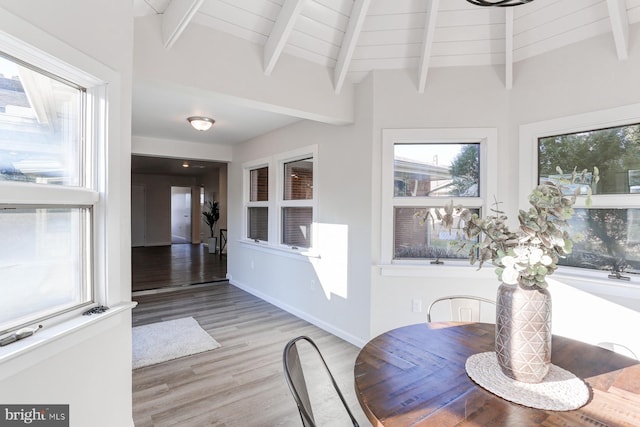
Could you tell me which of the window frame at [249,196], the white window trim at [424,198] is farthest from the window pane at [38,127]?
the window frame at [249,196]

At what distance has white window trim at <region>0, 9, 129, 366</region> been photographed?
4.15 ft

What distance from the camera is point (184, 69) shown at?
7.55 ft

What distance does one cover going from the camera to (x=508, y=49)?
2.69m

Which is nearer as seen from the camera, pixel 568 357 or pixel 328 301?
pixel 568 357

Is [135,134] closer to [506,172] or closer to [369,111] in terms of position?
[369,111]

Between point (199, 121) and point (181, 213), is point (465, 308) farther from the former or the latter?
point (181, 213)

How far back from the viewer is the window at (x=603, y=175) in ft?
7.59

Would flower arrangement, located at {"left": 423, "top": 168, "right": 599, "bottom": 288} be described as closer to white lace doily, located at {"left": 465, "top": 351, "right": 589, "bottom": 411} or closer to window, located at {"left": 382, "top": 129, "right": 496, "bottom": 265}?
white lace doily, located at {"left": 465, "top": 351, "right": 589, "bottom": 411}

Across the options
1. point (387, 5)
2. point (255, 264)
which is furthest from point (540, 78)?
point (255, 264)

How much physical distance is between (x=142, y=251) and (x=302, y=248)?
24.4 ft

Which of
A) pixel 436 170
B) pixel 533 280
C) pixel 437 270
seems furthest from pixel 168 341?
pixel 533 280

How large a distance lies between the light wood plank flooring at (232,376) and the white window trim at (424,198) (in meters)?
1.07

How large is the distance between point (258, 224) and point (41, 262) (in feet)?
12.8

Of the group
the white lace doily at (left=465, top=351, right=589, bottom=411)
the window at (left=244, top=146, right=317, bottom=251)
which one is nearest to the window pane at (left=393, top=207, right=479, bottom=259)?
the window at (left=244, top=146, right=317, bottom=251)
